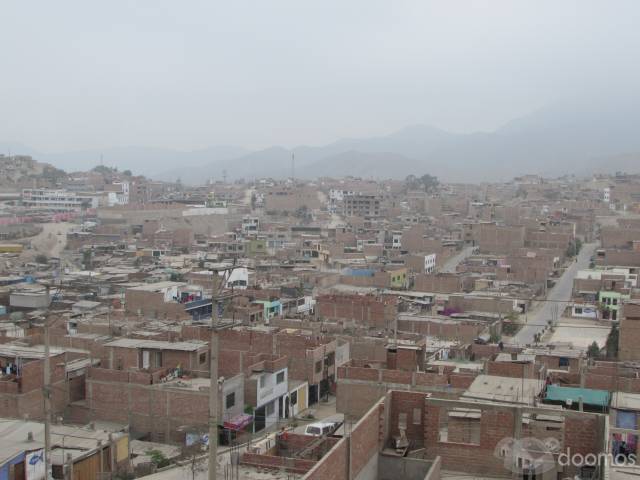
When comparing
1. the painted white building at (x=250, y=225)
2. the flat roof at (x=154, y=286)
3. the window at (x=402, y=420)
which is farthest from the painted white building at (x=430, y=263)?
the window at (x=402, y=420)

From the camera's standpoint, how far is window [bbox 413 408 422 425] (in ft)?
25.8

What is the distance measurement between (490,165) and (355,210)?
14671 centimetres

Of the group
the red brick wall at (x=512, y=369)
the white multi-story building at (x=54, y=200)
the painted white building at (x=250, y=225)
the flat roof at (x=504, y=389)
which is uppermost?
the white multi-story building at (x=54, y=200)

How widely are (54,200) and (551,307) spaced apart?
41.6 meters

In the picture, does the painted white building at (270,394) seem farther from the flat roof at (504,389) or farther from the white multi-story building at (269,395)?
the flat roof at (504,389)

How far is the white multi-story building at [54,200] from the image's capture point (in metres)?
57.5

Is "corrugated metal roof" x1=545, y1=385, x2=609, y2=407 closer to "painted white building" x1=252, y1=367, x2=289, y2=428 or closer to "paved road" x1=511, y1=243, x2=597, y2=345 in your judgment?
"painted white building" x1=252, y1=367, x2=289, y2=428

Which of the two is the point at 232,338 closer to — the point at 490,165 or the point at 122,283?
the point at 122,283

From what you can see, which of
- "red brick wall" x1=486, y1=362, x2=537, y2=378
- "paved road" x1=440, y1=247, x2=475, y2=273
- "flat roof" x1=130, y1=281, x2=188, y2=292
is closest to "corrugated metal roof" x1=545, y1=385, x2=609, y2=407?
"red brick wall" x1=486, y1=362, x2=537, y2=378

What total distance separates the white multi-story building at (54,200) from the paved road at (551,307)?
36093 millimetres

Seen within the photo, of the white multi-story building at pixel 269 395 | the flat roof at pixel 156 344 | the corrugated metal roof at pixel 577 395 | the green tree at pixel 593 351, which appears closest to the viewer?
the corrugated metal roof at pixel 577 395

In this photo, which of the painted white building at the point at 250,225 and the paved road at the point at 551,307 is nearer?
the paved road at the point at 551,307

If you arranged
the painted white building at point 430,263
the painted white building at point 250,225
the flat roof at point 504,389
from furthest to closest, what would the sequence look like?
the painted white building at point 250,225 → the painted white building at point 430,263 → the flat roof at point 504,389

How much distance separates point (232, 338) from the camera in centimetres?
1700
